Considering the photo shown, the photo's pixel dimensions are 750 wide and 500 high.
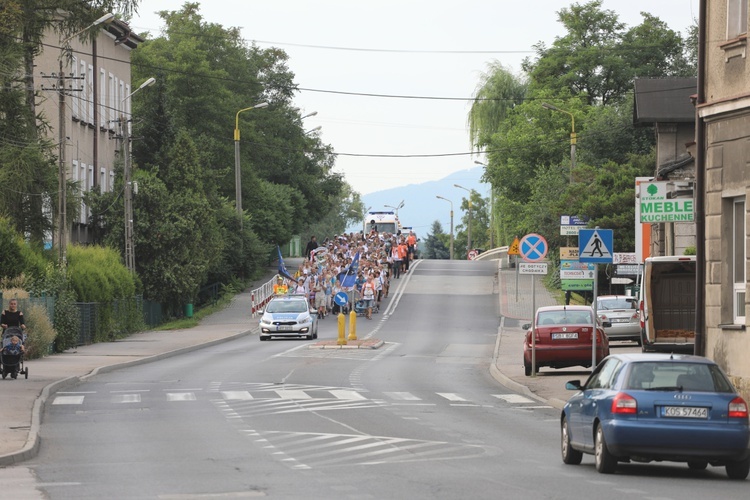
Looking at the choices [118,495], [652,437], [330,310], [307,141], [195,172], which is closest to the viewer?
[118,495]

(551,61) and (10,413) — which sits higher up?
(551,61)

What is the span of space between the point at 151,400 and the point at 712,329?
33.8ft

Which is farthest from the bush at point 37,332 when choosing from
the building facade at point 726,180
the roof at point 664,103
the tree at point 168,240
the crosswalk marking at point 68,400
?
the tree at point 168,240

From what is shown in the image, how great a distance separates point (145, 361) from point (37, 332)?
3.09m

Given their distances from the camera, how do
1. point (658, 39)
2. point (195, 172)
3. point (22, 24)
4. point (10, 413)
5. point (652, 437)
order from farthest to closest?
point (658, 39), point (195, 172), point (22, 24), point (10, 413), point (652, 437)

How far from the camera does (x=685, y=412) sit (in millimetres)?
14797

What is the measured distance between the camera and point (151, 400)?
26.5 metres

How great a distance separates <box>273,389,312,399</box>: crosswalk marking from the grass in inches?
1274

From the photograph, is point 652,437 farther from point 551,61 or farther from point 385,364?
point 551,61

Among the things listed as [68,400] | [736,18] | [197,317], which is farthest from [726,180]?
[197,317]

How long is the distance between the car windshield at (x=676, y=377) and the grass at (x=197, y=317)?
4647 cm

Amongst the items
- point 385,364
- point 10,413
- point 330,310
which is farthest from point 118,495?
point 330,310

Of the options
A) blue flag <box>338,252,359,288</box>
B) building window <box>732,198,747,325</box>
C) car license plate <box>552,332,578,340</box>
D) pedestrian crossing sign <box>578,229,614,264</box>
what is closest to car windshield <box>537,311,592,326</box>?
car license plate <box>552,332,578,340</box>

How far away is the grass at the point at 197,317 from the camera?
6139cm
